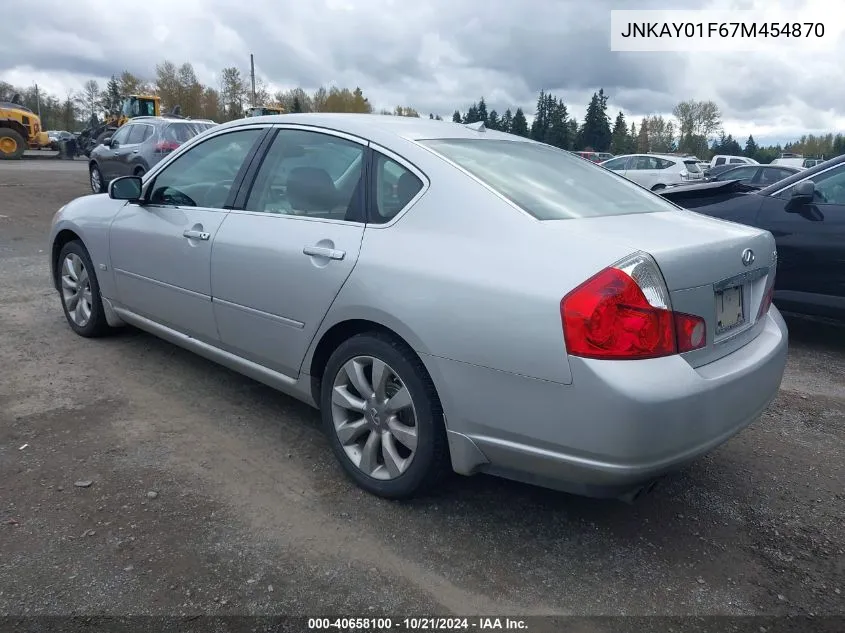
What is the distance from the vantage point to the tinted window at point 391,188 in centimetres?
285

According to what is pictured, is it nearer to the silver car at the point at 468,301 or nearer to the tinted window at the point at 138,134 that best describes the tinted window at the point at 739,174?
the tinted window at the point at 138,134

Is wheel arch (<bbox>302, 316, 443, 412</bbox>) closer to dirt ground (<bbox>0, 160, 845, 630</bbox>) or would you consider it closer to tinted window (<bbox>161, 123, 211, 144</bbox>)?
dirt ground (<bbox>0, 160, 845, 630</bbox>)

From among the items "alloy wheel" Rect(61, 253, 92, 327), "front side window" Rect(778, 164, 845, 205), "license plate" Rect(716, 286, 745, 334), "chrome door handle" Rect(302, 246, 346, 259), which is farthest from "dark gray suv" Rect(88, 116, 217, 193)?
"license plate" Rect(716, 286, 745, 334)

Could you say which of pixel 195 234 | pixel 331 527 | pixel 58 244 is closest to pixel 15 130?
pixel 58 244

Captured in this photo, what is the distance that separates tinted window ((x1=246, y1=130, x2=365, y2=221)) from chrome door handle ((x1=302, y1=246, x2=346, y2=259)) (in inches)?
6.8

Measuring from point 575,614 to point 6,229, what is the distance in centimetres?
1053

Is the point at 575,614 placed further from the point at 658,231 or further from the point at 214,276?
the point at 214,276

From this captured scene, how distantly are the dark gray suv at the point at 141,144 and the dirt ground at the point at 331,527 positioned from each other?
32.3 ft

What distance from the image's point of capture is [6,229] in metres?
10.1

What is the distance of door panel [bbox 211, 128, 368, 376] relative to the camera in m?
2.97

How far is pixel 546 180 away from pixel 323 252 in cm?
103

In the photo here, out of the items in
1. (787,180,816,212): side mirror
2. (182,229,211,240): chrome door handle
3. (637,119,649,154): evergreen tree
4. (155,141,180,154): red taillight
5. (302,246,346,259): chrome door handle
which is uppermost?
(637,119,649,154): evergreen tree

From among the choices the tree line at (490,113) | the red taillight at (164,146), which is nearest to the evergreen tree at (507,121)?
the tree line at (490,113)

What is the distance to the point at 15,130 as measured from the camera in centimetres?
2702
